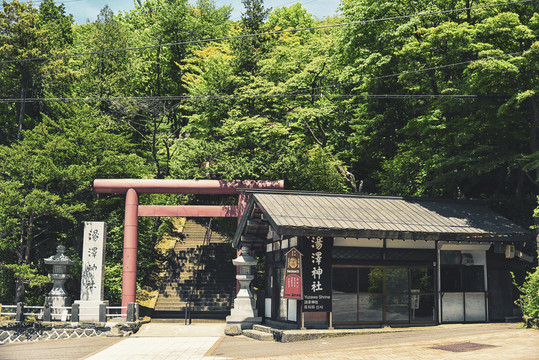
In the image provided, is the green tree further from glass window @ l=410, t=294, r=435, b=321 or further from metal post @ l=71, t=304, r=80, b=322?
glass window @ l=410, t=294, r=435, b=321

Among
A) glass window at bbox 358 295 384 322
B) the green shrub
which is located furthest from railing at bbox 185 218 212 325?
the green shrub

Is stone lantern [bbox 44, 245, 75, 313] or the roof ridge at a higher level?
the roof ridge

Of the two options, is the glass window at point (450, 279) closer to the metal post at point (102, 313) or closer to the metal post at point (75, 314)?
the metal post at point (102, 313)

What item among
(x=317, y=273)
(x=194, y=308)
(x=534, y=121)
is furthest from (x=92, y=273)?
(x=534, y=121)

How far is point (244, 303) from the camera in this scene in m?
20.0

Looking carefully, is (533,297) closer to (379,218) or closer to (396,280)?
(396,280)

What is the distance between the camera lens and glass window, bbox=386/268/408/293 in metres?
17.2

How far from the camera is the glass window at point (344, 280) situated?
1664 centimetres

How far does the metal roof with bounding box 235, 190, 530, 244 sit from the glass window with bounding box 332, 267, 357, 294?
1676mm

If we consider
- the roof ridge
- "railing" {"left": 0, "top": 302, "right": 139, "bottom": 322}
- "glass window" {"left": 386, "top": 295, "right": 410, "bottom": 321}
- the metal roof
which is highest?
the roof ridge

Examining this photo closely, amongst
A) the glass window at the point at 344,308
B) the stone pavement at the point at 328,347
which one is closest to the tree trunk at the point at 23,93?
the stone pavement at the point at 328,347

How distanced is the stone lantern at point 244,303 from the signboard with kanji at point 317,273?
4.10 m

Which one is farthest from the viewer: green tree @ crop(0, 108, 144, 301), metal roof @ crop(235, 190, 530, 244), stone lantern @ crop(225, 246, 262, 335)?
green tree @ crop(0, 108, 144, 301)

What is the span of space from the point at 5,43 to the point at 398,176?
24559 millimetres
